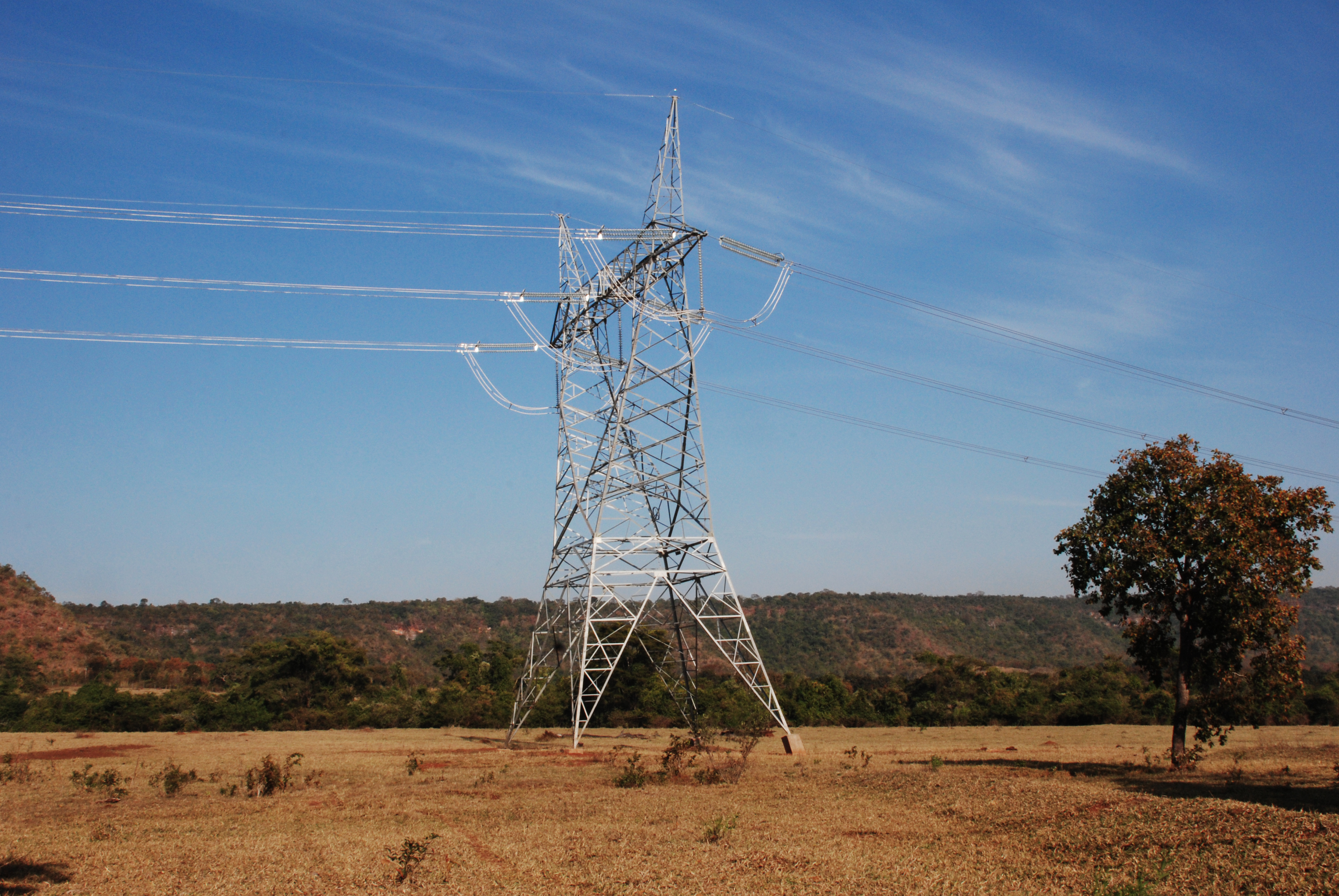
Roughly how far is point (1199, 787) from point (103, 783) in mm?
24547

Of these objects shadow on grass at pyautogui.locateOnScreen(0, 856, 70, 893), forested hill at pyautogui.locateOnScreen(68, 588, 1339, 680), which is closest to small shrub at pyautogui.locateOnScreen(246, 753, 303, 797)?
shadow on grass at pyautogui.locateOnScreen(0, 856, 70, 893)

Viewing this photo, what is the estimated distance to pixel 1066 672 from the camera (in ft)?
225

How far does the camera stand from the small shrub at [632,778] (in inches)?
843

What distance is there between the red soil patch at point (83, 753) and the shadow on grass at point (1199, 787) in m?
27.6

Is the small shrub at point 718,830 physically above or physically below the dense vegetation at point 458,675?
above

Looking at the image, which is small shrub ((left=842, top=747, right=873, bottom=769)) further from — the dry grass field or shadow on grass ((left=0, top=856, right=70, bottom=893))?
shadow on grass ((left=0, top=856, right=70, bottom=893))

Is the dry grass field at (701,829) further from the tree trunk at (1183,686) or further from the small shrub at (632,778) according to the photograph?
the tree trunk at (1183,686)

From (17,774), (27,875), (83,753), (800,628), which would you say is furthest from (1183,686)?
(800,628)

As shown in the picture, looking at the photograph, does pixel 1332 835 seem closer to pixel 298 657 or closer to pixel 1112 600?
pixel 1112 600

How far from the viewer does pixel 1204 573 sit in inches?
844

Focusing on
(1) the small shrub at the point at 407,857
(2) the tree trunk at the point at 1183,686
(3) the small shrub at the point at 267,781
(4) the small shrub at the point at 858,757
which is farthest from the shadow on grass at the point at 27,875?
(2) the tree trunk at the point at 1183,686

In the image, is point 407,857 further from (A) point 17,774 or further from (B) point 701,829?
(A) point 17,774

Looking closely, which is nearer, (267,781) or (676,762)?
(267,781)

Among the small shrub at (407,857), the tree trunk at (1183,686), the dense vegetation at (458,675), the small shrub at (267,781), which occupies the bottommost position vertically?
the dense vegetation at (458,675)
